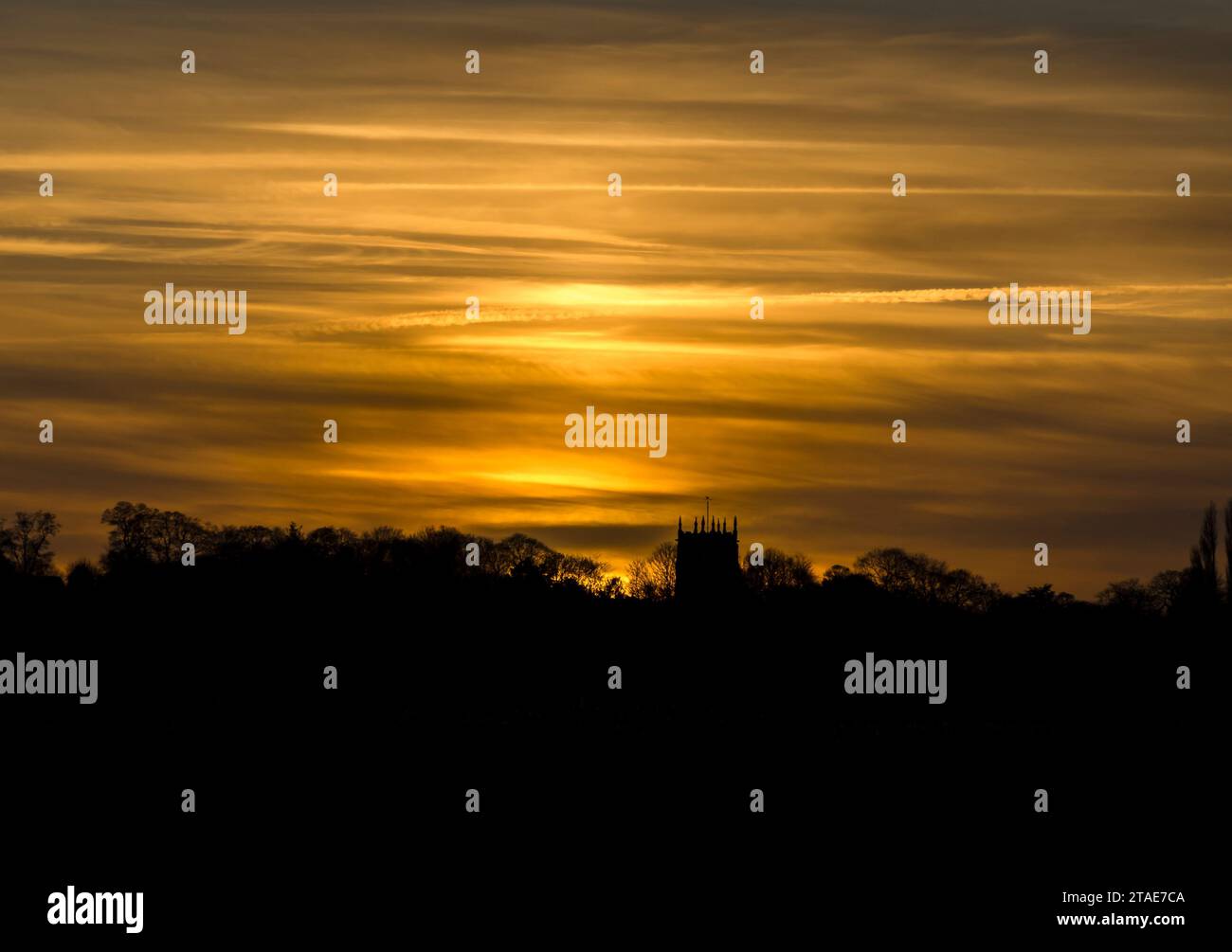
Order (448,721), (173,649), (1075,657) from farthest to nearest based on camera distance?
(1075,657), (173,649), (448,721)

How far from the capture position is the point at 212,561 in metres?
148

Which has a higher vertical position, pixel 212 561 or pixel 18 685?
pixel 212 561

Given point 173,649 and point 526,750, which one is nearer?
point 526,750

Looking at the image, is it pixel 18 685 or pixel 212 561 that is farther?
pixel 212 561

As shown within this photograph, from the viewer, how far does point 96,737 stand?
84188 millimetres

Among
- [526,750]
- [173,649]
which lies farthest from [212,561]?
[526,750]
